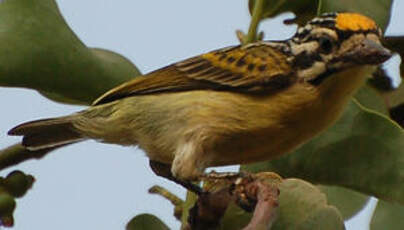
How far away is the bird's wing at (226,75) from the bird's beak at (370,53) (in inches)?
14.9

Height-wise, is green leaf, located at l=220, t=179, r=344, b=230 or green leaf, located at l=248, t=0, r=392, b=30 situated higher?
green leaf, located at l=248, t=0, r=392, b=30

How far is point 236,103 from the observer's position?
334cm

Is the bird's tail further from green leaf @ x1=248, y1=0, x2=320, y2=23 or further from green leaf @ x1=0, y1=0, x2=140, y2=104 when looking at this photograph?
→ green leaf @ x1=248, y1=0, x2=320, y2=23

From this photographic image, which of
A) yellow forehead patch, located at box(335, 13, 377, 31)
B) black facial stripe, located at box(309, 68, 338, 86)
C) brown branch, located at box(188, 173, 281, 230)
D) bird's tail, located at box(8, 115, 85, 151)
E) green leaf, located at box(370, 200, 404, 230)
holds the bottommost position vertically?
green leaf, located at box(370, 200, 404, 230)

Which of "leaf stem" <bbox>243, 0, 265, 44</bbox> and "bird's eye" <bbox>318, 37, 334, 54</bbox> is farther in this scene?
"bird's eye" <bbox>318, 37, 334, 54</bbox>

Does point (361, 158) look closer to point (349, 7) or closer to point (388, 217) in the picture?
point (388, 217)

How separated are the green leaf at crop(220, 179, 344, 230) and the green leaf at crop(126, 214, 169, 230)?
20cm

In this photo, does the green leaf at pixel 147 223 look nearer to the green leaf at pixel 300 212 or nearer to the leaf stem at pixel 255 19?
the green leaf at pixel 300 212

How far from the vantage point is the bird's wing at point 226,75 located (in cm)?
341

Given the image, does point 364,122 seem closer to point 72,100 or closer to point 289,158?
point 289,158

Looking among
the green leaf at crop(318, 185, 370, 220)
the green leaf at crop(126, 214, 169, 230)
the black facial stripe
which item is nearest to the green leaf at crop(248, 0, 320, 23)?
the black facial stripe

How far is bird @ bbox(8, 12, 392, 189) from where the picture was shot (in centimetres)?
315

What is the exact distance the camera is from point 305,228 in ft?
7.36

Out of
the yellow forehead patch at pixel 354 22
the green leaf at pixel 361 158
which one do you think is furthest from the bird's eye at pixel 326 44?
the green leaf at pixel 361 158
